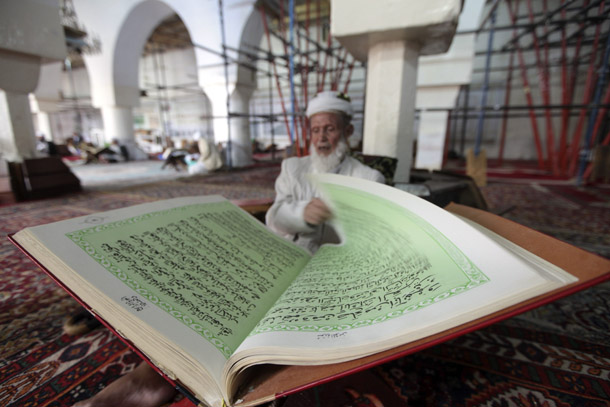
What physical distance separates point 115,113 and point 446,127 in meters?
6.87

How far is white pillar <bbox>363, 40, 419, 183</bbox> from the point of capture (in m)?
1.44

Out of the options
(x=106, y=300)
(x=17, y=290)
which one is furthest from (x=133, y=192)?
(x=106, y=300)

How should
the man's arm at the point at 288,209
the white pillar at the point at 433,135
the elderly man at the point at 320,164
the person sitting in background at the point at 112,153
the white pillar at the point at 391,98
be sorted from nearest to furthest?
the man's arm at the point at 288,209, the elderly man at the point at 320,164, the white pillar at the point at 391,98, the white pillar at the point at 433,135, the person sitting in background at the point at 112,153

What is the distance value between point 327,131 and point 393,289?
0.81 metres

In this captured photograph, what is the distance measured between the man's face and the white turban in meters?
0.02

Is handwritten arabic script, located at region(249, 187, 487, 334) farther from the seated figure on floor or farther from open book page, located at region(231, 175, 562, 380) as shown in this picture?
the seated figure on floor

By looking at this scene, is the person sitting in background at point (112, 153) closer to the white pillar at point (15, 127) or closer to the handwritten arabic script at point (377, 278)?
the white pillar at point (15, 127)

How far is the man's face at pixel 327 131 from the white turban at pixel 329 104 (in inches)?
0.8

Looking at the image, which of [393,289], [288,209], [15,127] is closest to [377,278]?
[393,289]

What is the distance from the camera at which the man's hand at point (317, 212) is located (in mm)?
737

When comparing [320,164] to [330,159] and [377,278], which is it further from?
[377,278]

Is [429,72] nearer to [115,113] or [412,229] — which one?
[412,229]

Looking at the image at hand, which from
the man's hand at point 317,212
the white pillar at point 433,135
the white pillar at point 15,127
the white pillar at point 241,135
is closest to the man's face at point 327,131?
the man's hand at point 317,212

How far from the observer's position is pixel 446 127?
3.62 m
